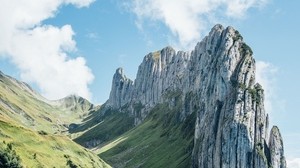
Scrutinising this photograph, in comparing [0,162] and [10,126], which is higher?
[10,126]

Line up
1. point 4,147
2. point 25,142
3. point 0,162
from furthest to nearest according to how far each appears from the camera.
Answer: point 25,142, point 4,147, point 0,162

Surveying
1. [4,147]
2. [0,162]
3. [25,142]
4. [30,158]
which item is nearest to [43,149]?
[25,142]

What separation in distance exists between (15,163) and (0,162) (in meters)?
5.86

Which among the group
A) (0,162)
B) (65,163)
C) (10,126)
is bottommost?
(0,162)

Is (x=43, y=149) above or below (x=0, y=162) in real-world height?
above

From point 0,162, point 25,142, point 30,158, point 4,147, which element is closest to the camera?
point 0,162

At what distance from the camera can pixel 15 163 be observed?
484ft

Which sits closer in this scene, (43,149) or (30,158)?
(30,158)

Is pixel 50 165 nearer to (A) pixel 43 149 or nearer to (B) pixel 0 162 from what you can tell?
(A) pixel 43 149

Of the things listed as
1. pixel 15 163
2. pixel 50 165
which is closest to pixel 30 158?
pixel 50 165

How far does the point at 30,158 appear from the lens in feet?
564

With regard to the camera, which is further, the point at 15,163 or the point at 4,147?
the point at 4,147

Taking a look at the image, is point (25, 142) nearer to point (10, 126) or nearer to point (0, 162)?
point (10, 126)

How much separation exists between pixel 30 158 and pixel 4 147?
1724cm
